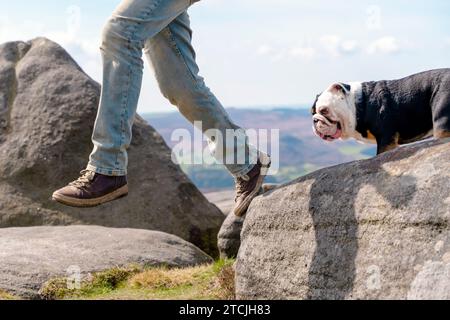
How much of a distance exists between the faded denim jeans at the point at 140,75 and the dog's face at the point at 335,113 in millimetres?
2410

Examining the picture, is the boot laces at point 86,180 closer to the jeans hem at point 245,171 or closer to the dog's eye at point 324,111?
the jeans hem at point 245,171

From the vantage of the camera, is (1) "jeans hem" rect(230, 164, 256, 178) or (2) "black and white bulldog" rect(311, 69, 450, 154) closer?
(1) "jeans hem" rect(230, 164, 256, 178)

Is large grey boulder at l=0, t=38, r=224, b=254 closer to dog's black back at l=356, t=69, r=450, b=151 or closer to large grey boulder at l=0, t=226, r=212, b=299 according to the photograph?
large grey boulder at l=0, t=226, r=212, b=299

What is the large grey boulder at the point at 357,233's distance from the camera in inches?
246

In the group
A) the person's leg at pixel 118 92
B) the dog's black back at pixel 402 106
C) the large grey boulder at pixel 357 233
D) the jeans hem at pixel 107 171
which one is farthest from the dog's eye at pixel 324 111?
the jeans hem at pixel 107 171

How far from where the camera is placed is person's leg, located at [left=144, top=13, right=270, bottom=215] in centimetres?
791

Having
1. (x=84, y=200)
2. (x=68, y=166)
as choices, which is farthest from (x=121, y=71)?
(x=68, y=166)

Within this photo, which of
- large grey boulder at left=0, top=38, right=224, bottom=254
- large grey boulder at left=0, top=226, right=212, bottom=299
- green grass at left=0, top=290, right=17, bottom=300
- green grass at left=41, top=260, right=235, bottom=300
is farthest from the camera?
large grey boulder at left=0, top=38, right=224, bottom=254

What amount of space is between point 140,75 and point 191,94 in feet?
2.22

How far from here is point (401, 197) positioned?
6531 mm

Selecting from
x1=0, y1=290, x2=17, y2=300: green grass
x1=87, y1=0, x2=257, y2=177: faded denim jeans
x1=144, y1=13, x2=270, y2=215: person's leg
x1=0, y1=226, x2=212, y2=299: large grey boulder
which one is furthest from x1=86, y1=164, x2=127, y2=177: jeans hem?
x1=0, y1=226, x2=212, y2=299: large grey boulder

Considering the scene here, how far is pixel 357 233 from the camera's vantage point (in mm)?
6719

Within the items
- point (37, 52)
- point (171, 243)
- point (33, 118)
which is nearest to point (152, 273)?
point (171, 243)
